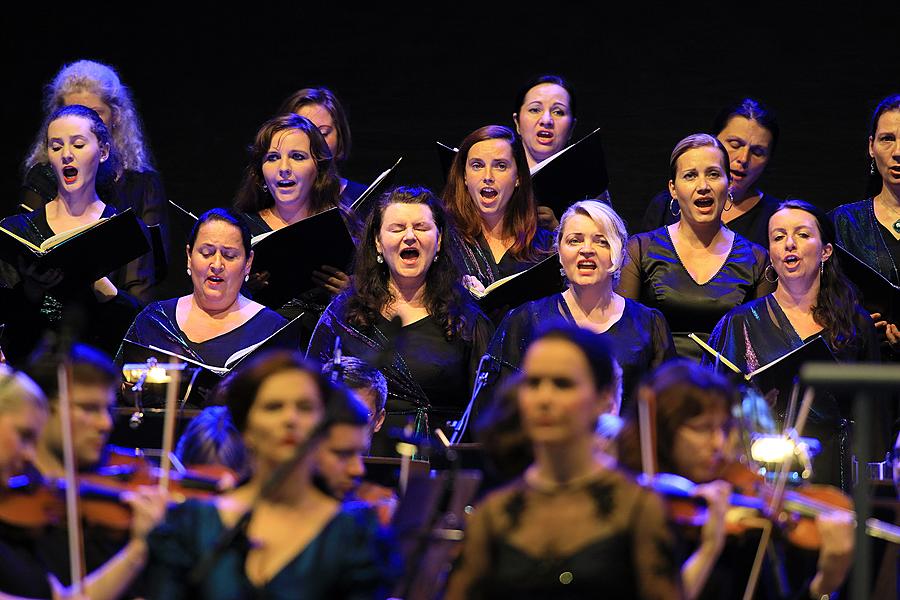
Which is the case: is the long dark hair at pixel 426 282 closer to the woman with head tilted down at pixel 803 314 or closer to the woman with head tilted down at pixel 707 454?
the woman with head tilted down at pixel 803 314

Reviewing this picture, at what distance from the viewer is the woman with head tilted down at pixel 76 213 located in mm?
4137

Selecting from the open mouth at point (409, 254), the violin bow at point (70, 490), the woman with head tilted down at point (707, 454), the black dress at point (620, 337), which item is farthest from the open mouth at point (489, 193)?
the violin bow at point (70, 490)

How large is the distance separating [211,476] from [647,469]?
721 mm

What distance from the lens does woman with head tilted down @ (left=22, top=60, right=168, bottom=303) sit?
14.5ft

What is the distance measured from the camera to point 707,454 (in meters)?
2.51

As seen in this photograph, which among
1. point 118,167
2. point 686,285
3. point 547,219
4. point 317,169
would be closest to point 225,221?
point 317,169

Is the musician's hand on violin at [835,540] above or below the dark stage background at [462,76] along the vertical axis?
below

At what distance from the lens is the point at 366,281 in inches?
158

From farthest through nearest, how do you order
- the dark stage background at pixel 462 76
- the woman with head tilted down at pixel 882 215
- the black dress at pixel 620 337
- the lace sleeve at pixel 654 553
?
the dark stage background at pixel 462 76 → the woman with head tilted down at pixel 882 215 → the black dress at pixel 620 337 → the lace sleeve at pixel 654 553

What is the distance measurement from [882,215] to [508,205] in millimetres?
1068

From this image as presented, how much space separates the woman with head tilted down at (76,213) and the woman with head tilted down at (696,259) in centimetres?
144

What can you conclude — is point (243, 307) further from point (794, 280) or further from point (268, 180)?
point (794, 280)

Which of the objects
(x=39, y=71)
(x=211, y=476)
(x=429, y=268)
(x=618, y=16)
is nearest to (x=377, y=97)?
(x=618, y=16)

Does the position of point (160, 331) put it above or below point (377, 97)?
below
